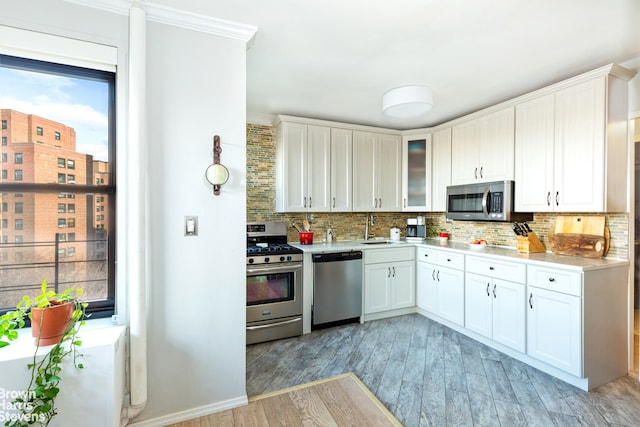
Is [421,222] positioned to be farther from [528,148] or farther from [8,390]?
[8,390]

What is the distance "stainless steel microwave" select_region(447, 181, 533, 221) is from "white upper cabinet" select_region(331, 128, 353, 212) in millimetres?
1275

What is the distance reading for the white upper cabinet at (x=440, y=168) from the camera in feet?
12.8

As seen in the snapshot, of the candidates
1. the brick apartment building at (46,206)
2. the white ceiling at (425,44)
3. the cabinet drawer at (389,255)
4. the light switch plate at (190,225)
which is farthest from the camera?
the cabinet drawer at (389,255)

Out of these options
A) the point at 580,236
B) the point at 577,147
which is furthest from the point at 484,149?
the point at 580,236

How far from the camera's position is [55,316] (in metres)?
1.48

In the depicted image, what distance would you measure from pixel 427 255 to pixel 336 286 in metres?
1.20

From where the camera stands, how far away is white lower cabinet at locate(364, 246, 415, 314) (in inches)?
144

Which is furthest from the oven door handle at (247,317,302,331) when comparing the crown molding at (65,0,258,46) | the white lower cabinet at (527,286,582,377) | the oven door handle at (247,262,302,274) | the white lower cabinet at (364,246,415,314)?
the crown molding at (65,0,258,46)

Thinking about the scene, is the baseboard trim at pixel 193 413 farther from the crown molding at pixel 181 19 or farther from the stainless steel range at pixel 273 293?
the crown molding at pixel 181 19

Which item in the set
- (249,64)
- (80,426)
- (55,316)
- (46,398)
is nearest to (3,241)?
(55,316)

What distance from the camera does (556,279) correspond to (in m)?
2.40

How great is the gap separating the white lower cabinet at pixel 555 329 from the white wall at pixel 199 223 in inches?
93.4

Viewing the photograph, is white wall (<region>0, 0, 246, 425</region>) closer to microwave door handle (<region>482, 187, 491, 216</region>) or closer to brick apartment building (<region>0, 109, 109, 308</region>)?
brick apartment building (<region>0, 109, 109, 308</region>)

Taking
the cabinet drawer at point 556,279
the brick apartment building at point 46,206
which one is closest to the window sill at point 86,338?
the brick apartment building at point 46,206
